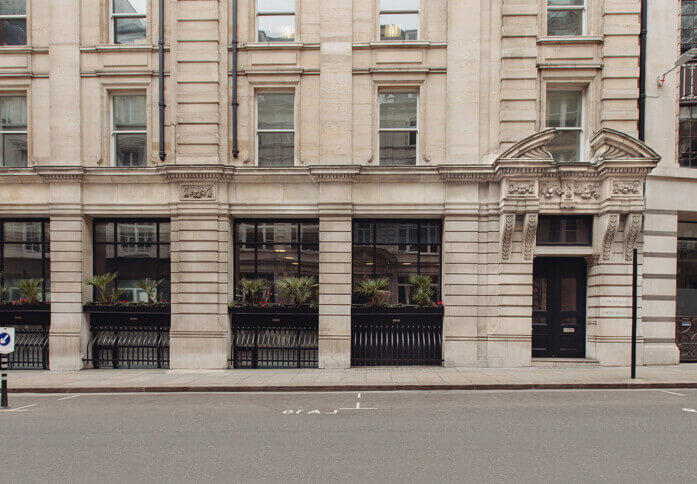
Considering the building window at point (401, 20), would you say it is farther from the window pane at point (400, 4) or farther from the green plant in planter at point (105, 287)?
the green plant in planter at point (105, 287)

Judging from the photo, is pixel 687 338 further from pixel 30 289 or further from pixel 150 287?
pixel 30 289

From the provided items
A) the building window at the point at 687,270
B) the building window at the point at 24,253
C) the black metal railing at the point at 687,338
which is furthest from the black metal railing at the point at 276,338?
the building window at the point at 687,270

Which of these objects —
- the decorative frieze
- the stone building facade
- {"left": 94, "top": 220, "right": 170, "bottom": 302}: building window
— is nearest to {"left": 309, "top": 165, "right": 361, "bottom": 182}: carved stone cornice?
the stone building facade

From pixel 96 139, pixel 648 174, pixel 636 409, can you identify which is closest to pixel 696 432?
pixel 636 409

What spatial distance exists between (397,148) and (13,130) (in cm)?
1265

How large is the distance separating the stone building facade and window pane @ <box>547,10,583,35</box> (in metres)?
0.06

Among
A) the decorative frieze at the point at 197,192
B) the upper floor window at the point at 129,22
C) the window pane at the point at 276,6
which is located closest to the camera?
the decorative frieze at the point at 197,192

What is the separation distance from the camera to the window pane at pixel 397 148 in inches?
532

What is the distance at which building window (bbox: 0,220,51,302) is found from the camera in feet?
45.7

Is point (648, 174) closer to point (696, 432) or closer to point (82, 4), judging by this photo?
point (696, 432)

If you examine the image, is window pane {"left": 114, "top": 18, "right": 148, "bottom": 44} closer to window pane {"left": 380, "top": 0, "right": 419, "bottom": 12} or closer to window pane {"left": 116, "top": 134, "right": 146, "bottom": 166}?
window pane {"left": 116, "top": 134, "right": 146, "bottom": 166}

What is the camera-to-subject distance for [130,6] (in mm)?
13812

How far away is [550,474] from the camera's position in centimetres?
564

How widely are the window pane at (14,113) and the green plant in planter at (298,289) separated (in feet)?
33.4
